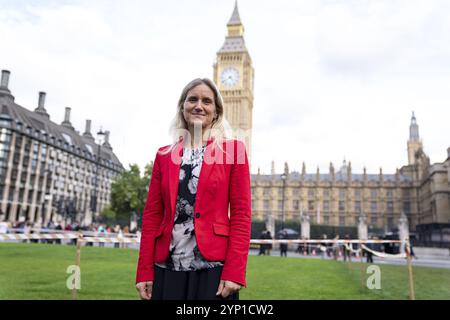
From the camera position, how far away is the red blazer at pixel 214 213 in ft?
6.39

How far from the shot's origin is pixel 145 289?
205 centimetres

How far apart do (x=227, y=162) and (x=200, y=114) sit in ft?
1.19

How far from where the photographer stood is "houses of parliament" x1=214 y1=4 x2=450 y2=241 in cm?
7138

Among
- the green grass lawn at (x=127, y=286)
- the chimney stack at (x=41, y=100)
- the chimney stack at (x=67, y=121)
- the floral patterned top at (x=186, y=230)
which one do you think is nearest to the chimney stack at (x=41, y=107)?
the chimney stack at (x=41, y=100)

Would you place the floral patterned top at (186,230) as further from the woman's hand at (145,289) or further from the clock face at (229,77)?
the clock face at (229,77)

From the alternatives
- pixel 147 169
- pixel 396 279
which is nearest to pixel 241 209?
pixel 396 279

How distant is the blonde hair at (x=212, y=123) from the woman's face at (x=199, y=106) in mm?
35

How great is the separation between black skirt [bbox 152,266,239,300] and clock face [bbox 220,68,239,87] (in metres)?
79.2

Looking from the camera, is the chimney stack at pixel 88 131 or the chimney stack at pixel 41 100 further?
the chimney stack at pixel 88 131

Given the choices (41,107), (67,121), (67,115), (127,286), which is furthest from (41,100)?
(127,286)

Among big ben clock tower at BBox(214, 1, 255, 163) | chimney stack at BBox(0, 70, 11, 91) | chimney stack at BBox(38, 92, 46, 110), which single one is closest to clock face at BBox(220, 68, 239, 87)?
big ben clock tower at BBox(214, 1, 255, 163)
